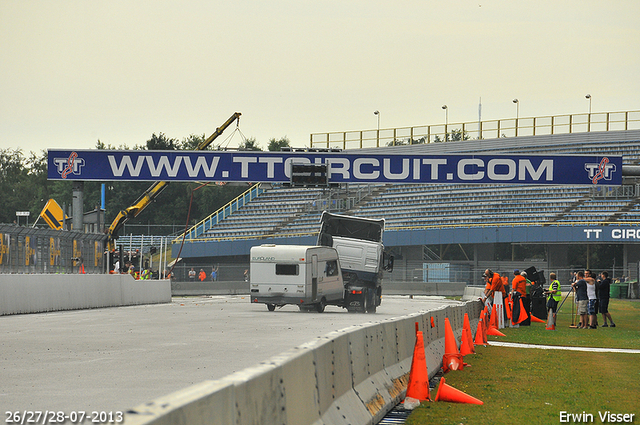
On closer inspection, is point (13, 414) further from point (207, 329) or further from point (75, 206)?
point (75, 206)

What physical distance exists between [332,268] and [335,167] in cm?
540

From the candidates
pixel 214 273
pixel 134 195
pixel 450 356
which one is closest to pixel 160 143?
pixel 134 195

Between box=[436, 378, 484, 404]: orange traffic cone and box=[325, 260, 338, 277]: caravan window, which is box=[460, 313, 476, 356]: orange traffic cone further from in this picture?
box=[325, 260, 338, 277]: caravan window

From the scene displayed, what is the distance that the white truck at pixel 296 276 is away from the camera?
27.7m

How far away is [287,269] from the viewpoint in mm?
27953

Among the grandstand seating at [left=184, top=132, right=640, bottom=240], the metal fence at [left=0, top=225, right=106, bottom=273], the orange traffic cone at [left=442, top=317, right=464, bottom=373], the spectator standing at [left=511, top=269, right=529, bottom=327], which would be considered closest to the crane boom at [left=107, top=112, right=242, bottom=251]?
the grandstand seating at [left=184, top=132, right=640, bottom=240]

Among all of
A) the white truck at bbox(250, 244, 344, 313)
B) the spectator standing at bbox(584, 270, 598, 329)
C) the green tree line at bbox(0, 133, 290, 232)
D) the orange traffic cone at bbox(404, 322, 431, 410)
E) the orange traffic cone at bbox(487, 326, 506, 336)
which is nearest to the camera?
the orange traffic cone at bbox(404, 322, 431, 410)

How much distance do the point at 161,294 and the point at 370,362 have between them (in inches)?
1094

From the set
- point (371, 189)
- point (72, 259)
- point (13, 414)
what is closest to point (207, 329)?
point (72, 259)

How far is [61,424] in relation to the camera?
698 centimetres

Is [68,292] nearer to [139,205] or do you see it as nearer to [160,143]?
[139,205]

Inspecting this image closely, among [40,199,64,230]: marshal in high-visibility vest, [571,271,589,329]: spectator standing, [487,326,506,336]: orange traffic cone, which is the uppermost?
[40,199,64,230]: marshal in high-visibility vest

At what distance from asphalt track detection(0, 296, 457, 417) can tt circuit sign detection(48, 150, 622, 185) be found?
388 inches

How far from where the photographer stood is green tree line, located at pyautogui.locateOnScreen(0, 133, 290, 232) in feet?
315
